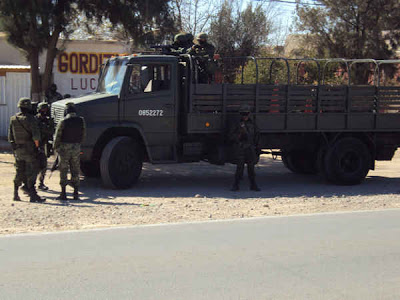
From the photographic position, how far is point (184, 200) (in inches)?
379

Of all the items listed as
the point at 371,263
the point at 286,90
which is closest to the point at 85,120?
the point at 286,90

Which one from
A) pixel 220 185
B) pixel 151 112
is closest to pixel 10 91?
pixel 151 112

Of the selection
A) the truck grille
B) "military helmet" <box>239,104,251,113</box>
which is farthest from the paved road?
the truck grille

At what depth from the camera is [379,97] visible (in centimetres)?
1184

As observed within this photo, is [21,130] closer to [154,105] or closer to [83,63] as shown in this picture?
[154,105]

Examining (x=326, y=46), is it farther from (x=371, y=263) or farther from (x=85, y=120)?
(x=371, y=263)

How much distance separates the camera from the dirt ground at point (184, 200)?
801 centimetres

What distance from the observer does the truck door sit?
10.4 m

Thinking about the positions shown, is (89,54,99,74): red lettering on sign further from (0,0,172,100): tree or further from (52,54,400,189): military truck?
(52,54,400,189): military truck

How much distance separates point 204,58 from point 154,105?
1.45 metres

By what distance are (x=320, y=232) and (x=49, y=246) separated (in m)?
3.43

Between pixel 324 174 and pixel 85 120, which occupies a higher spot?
pixel 85 120

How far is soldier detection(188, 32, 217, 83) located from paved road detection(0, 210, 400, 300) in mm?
4313

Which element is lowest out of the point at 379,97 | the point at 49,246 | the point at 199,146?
the point at 49,246
